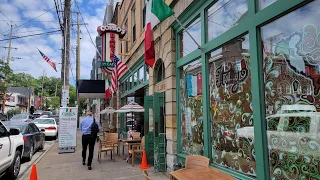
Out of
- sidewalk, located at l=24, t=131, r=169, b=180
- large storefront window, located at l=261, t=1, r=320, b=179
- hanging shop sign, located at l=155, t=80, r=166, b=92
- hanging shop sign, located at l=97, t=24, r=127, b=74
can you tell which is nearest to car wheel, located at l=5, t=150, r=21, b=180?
sidewalk, located at l=24, t=131, r=169, b=180

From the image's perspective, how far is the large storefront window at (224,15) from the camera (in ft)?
14.6

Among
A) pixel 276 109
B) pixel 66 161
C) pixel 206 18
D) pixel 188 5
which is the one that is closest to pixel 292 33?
pixel 276 109

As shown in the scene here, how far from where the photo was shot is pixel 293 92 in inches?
130

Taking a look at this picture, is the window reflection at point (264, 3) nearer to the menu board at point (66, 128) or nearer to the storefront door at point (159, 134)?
the storefront door at point (159, 134)

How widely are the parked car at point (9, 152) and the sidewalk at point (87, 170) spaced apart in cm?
53

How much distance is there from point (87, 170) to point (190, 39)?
16.6ft

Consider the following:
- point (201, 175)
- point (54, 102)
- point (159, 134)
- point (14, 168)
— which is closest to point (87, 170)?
point (14, 168)

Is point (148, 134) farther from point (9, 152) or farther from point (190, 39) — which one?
point (9, 152)

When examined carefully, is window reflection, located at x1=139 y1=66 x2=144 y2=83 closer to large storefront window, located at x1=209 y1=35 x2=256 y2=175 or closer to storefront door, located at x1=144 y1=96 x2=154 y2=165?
storefront door, located at x1=144 y1=96 x2=154 y2=165

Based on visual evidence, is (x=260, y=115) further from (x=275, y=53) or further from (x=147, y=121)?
(x=147, y=121)

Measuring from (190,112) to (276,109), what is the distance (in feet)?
9.78

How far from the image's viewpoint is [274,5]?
11.5ft

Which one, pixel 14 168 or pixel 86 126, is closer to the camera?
pixel 14 168

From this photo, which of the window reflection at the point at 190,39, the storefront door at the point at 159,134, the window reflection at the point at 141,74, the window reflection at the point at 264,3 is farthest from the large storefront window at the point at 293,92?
the window reflection at the point at 141,74
